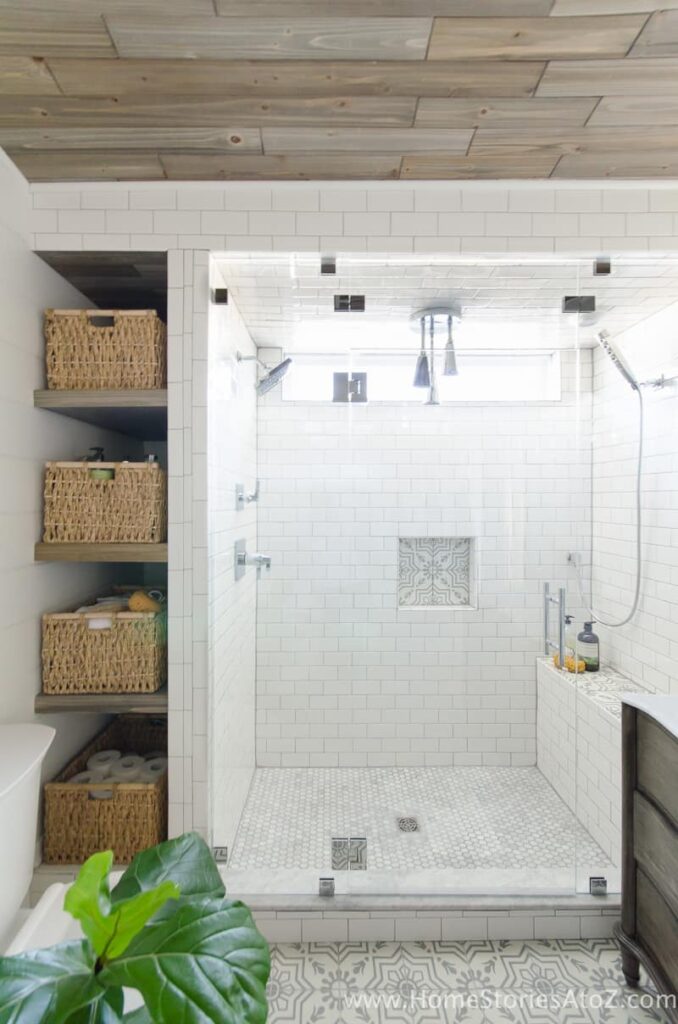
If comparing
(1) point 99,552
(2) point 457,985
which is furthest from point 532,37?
(2) point 457,985

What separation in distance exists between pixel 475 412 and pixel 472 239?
60 cm

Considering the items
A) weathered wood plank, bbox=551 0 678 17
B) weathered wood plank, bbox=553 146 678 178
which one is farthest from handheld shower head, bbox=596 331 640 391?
weathered wood plank, bbox=551 0 678 17

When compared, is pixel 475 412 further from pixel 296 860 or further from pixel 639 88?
pixel 296 860

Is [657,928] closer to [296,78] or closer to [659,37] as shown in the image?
[659,37]

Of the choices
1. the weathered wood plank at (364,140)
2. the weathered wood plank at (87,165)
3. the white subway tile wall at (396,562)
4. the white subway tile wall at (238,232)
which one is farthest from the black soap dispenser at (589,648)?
the weathered wood plank at (87,165)

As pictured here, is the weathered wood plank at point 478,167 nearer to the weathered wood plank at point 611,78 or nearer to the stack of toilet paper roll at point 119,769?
the weathered wood plank at point 611,78

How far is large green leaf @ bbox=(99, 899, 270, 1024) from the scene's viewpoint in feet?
2.26

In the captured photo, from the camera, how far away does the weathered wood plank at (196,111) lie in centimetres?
145

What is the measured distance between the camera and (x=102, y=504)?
6.10 feet

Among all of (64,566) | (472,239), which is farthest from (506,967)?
(472,239)

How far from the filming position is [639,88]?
1405mm

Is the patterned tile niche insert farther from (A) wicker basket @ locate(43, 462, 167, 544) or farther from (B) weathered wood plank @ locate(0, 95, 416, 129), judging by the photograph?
(B) weathered wood plank @ locate(0, 95, 416, 129)

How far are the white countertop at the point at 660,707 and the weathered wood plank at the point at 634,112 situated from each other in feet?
5.19

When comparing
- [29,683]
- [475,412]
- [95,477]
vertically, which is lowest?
[29,683]
